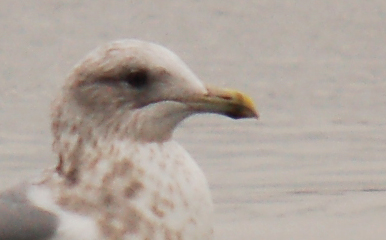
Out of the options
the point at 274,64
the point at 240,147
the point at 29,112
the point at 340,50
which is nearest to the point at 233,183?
the point at 240,147

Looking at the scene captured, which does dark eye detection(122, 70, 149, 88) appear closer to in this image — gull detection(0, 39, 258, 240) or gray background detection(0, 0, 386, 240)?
gull detection(0, 39, 258, 240)

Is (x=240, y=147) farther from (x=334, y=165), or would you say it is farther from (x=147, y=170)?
(x=147, y=170)

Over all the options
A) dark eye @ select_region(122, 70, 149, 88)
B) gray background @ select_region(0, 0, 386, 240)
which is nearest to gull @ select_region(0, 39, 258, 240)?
dark eye @ select_region(122, 70, 149, 88)

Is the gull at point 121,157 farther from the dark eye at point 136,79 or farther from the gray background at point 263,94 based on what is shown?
the gray background at point 263,94

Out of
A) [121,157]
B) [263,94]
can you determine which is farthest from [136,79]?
[263,94]

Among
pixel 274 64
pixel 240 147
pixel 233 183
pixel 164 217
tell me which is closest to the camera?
pixel 164 217

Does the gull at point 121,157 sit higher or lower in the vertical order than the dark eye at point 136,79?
lower

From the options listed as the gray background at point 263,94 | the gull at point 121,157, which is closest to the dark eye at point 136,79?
the gull at point 121,157
